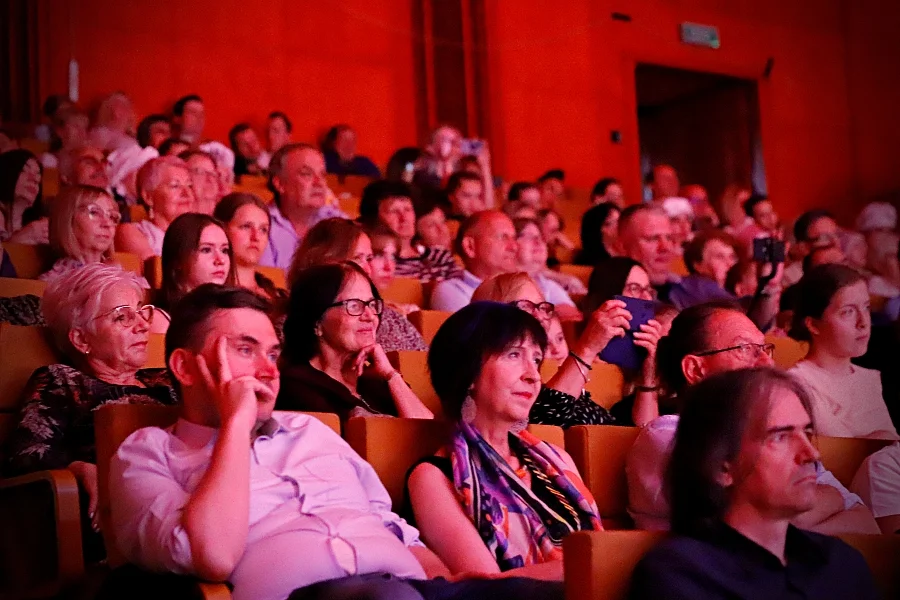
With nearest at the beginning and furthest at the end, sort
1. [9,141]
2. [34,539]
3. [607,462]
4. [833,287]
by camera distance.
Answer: [34,539] < [607,462] < [833,287] < [9,141]

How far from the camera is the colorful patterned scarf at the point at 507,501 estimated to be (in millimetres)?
1812

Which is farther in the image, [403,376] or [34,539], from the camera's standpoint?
[403,376]

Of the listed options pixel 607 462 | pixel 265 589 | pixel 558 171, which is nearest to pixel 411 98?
pixel 558 171

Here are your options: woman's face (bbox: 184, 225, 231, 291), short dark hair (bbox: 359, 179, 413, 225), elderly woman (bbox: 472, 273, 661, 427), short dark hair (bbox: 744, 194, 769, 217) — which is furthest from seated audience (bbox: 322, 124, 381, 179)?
elderly woman (bbox: 472, 273, 661, 427)

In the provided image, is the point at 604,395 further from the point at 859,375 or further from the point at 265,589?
the point at 265,589

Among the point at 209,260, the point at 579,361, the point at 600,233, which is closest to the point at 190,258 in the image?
the point at 209,260

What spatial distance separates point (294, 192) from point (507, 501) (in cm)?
238

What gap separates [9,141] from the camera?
4.97m

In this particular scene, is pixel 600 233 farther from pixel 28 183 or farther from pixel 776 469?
pixel 776 469

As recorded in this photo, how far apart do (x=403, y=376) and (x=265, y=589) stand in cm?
104

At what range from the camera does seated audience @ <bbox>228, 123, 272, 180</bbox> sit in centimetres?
606

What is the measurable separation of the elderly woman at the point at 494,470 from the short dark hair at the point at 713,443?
28 centimetres

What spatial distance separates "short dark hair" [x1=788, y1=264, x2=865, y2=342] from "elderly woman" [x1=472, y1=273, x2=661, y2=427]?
354 millimetres

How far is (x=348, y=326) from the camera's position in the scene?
2.34 meters
